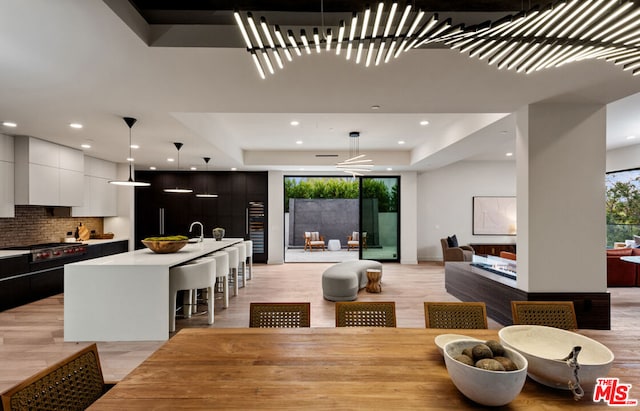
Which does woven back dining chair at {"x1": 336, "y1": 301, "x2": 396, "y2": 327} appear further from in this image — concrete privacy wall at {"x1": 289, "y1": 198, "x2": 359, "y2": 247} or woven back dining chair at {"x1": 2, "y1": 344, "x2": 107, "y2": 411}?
concrete privacy wall at {"x1": 289, "y1": 198, "x2": 359, "y2": 247}

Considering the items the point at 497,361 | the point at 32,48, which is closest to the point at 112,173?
the point at 32,48

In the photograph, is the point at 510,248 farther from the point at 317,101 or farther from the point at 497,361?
the point at 497,361

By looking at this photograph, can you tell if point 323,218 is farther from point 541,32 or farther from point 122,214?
point 541,32

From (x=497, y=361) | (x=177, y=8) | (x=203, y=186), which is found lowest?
(x=497, y=361)

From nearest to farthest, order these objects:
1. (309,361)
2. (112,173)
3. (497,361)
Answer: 1. (497,361)
2. (309,361)
3. (112,173)

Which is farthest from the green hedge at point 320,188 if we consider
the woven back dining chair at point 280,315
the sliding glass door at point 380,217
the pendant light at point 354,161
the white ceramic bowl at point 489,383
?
the white ceramic bowl at point 489,383

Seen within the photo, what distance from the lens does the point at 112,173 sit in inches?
311

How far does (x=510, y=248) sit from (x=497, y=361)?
9727 millimetres

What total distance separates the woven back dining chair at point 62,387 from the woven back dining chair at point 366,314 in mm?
Result: 1317

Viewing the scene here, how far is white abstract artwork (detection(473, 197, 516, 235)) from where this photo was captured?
9.68 metres

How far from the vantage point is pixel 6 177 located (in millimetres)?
4996

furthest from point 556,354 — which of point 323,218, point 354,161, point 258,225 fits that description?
point 323,218

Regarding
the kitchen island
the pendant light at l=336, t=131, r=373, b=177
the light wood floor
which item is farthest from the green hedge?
the kitchen island

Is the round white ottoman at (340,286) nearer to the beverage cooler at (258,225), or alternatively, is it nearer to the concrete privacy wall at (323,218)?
the beverage cooler at (258,225)
